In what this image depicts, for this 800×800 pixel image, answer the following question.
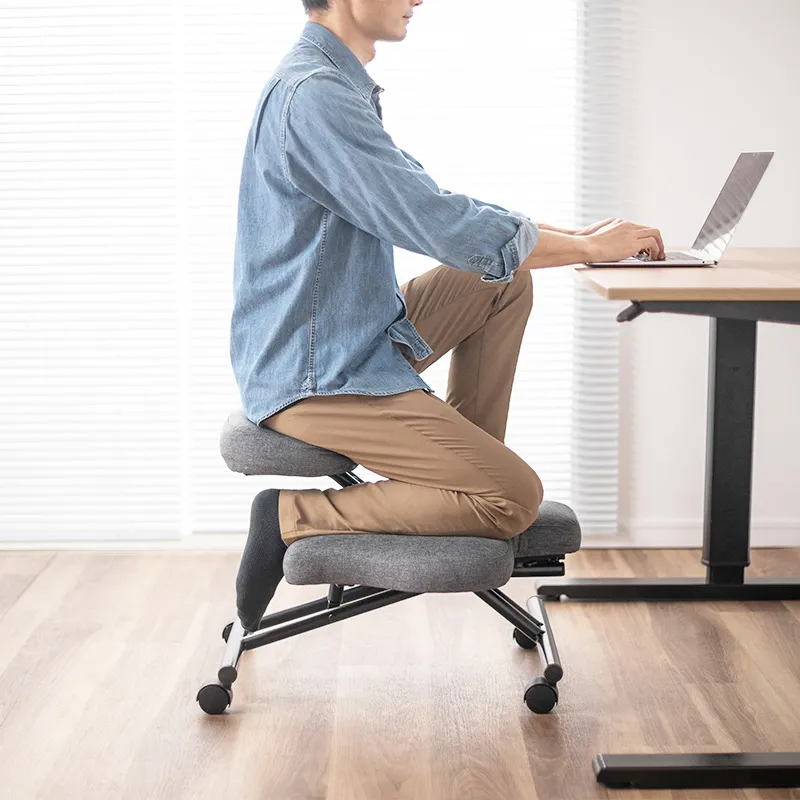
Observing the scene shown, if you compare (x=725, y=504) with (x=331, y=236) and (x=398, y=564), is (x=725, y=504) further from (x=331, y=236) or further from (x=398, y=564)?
(x=331, y=236)

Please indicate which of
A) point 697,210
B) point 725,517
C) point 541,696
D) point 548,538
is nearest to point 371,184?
point 548,538

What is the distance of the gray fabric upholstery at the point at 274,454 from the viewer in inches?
79.4

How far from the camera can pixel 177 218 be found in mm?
3031

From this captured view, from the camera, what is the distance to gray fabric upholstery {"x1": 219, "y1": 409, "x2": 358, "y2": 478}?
2018 mm

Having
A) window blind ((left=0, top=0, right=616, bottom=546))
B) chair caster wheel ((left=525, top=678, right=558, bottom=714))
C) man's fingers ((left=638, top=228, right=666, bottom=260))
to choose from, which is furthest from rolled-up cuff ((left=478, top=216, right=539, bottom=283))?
window blind ((left=0, top=0, right=616, bottom=546))

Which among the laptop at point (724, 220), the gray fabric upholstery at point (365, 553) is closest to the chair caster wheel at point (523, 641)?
the gray fabric upholstery at point (365, 553)

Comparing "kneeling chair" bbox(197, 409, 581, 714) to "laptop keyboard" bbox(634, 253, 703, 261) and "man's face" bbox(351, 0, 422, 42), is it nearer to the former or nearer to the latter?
"laptop keyboard" bbox(634, 253, 703, 261)

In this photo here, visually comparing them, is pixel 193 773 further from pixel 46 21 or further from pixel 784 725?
pixel 46 21

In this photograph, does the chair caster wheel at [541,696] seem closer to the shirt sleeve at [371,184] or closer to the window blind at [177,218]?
the shirt sleeve at [371,184]

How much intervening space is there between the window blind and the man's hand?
856 millimetres

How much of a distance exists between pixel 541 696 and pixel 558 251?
2.58ft

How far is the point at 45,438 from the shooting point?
313 centimetres

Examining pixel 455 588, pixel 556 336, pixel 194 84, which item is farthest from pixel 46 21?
pixel 455 588

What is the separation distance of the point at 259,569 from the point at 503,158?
146 centimetres
